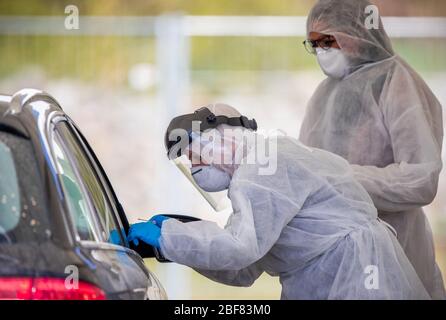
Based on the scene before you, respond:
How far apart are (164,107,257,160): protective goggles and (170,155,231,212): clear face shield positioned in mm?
185

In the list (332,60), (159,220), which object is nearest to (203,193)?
(159,220)

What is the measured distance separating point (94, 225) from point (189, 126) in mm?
744

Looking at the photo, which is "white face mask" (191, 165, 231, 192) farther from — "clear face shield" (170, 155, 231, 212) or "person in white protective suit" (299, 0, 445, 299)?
"person in white protective suit" (299, 0, 445, 299)

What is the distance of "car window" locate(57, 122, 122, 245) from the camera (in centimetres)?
303

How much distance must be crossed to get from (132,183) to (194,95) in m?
0.72

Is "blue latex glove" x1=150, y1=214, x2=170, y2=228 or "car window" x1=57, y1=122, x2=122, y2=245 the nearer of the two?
"car window" x1=57, y1=122, x2=122, y2=245

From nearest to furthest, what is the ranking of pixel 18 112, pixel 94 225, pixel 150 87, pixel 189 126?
pixel 18 112, pixel 94 225, pixel 189 126, pixel 150 87

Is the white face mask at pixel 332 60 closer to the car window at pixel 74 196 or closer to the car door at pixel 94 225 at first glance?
the car door at pixel 94 225

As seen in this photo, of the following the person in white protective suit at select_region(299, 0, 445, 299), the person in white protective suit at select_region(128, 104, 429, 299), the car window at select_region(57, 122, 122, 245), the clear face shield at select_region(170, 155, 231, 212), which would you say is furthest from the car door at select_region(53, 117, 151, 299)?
the person in white protective suit at select_region(299, 0, 445, 299)

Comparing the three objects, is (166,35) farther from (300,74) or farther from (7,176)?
(7,176)

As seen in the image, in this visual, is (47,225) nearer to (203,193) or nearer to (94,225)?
(94,225)

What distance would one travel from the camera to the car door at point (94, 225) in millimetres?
2645

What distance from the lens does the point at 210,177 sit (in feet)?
11.7

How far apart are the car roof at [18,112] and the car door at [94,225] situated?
11cm
